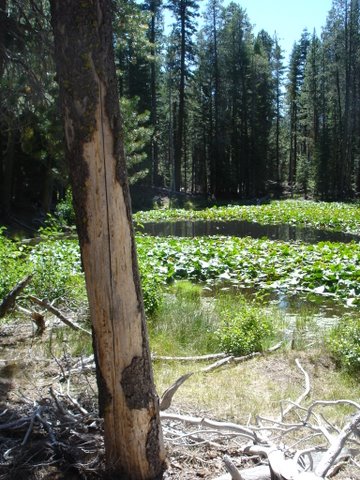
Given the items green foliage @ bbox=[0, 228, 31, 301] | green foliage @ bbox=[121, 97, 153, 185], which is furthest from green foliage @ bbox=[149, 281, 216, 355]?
green foliage @ bbox=[121, 97, 153, 185]

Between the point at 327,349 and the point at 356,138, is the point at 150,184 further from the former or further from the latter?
the point at 327,349

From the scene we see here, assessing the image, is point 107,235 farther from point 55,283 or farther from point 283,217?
point 283,217

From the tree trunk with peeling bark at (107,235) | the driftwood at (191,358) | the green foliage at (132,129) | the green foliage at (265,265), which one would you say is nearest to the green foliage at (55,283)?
the green foliage at (265,265)

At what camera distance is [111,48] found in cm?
248

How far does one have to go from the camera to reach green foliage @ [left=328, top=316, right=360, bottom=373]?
5.18 metres

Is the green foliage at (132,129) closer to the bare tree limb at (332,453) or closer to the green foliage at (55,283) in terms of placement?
the green foliage at (55,283)

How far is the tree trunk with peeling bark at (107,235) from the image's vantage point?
238 cm

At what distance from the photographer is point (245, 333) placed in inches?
232

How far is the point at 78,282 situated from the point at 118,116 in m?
5.11

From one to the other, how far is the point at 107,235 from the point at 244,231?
17.8 metres

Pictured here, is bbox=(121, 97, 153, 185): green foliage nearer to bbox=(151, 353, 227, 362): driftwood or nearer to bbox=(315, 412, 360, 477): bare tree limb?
bbox=(151, 353, 227, 362): driftwood

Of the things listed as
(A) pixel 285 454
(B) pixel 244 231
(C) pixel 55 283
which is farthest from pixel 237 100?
(A) pixel 285 454

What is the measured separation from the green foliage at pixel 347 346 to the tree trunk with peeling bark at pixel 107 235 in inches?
121

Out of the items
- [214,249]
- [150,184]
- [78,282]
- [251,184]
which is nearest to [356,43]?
[251,184]
